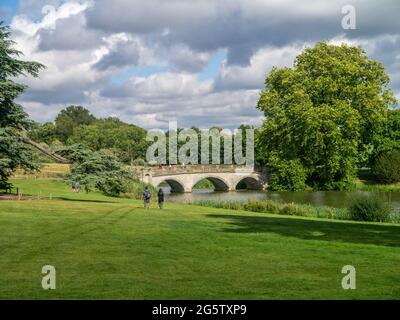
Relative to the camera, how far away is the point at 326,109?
2260 inches

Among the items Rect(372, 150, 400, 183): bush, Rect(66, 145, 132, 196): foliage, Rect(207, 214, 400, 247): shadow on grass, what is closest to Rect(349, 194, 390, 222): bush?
Rect(207, 214, 400, 247): shadow on grass

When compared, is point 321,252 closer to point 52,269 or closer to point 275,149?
point 52,269

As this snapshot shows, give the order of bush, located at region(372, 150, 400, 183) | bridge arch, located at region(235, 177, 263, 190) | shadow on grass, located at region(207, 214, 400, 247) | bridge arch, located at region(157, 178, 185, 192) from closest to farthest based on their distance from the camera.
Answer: shadow on grass, located at region(207, 214, 400, 247), bush, located at region(372, 150, 400, 183), bridge arch, located at region(157, 178, 185, 192), bridge arch, located at region(235, 177, 263, 190)

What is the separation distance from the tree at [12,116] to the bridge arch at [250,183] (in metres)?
46.7

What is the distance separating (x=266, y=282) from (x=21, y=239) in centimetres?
798

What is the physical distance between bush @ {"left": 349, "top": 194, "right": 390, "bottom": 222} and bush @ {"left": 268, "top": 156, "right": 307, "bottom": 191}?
3508 centimetres

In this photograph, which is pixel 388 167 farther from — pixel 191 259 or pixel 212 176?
pixel 191 259

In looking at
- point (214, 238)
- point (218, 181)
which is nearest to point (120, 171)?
point (214, 238)

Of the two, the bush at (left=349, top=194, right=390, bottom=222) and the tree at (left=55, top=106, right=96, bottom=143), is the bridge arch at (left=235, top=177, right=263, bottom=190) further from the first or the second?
the tree at (left=55, top=106, right=96, bottom=143)

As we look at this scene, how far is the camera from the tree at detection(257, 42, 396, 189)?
58.1 m

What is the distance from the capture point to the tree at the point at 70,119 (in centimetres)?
12496

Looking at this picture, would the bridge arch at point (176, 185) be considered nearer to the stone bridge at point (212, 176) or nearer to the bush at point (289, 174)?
the stone bridge at point (212, 176)

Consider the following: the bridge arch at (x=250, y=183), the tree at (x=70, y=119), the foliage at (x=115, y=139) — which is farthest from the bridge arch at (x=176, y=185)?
the tree at (x=70, y=119)
